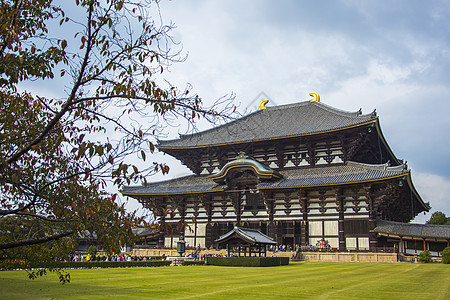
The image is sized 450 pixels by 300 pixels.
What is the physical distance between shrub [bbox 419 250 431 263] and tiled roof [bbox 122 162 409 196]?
674cm

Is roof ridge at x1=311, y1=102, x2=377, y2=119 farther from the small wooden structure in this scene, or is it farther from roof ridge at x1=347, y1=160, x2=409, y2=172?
the small wooden structure

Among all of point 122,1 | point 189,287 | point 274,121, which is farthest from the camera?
point 274,121

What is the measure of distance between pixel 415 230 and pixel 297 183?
1072 cm

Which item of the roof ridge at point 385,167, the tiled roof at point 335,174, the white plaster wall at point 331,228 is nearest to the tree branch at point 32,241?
the tiled roof at point 335,174

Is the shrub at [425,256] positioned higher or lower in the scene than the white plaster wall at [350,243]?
lower

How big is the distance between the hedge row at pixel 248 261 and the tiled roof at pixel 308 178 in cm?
773

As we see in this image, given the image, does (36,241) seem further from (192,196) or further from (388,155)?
(388,155)

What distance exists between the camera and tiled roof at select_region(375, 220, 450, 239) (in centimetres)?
3238

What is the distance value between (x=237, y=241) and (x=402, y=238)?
15.2 m

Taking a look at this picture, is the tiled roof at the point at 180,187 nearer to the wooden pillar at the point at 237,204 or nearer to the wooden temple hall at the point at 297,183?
the wooden temple hall at the point at 297,183

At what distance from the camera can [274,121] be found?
46.8m

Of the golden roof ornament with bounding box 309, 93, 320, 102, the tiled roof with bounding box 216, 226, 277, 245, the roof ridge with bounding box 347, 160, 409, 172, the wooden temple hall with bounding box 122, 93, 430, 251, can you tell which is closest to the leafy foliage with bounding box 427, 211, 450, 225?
the wooden temple hall with bounding box 122, 93, 430, 251

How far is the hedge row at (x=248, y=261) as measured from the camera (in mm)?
25984

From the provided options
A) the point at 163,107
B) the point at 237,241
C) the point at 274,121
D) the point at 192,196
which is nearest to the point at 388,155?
the point at 274,121
